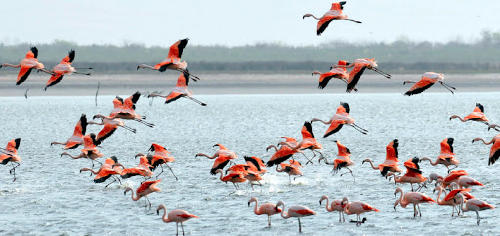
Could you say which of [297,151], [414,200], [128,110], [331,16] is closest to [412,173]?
[414,200]

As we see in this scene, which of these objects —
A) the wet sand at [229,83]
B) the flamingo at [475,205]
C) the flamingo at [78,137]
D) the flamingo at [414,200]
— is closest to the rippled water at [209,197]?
the flamingo at [414,200]

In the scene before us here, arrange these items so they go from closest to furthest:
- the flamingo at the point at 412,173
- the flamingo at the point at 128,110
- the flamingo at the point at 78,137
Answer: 1. the flamingo at the point at 128,110
2. the flamingo at the point at 412,173
3. the flamingo at the point at 78,137

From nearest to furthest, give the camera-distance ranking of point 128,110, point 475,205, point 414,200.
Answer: point 475,205, point 414,200, point 128,110

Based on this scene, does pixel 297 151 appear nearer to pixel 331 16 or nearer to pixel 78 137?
pixel 331 16

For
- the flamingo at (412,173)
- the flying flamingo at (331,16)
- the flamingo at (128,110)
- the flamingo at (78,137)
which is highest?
the flying flamingo at (331,16)

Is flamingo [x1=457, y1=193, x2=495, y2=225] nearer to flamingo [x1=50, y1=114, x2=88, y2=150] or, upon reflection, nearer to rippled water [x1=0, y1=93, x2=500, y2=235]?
rippled water [x1=0, y1=93, x2=500, y2=235]

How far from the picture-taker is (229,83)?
3925 inches

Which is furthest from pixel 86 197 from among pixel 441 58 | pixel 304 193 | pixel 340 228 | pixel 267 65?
pixel 441 58

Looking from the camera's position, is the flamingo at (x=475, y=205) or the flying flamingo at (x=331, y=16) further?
the flying flamingo at (x=331, y=16)

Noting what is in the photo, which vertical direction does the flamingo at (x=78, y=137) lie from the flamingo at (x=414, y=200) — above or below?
above

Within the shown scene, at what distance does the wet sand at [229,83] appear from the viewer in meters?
94.1

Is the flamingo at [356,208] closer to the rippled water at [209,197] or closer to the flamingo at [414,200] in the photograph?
the rippled water at [209,197]

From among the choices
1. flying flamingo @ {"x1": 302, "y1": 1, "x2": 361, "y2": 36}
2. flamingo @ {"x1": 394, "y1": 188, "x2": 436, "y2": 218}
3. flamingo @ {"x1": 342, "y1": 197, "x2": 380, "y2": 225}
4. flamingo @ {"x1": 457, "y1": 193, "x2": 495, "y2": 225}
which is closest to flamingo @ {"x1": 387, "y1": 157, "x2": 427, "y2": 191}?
flamingo @ {"x1": 394, "y1": 188, "x2": 436, "y2": 218}

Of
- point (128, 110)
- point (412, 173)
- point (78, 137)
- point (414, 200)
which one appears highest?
point (128, 110)
